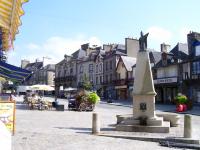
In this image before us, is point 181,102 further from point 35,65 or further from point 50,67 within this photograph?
point 35,65

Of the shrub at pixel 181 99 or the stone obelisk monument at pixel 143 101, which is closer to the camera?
the stone obelisk monument at pixel 143 101

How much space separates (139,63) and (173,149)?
581 centimetres

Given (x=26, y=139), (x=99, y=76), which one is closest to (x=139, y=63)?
(x=26, y=139)

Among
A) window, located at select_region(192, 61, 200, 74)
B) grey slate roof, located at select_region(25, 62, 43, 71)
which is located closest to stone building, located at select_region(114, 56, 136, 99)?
window, located at select_region(192, 61, 200, 74)

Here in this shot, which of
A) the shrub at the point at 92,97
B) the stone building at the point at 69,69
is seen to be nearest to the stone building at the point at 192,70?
the shrub at the point at 92,97

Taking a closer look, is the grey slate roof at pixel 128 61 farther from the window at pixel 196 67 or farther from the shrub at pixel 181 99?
the shrub at pixel 181 99

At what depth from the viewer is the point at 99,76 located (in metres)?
72.4

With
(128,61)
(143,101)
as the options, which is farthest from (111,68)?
(143,101)

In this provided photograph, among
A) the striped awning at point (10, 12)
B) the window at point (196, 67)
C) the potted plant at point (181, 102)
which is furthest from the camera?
the window at point (196, 67)

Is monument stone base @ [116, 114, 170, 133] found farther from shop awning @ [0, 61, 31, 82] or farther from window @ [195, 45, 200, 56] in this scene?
window @ [195, 45, 200, 56]

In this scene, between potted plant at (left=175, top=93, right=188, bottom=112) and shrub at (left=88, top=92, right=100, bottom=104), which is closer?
shrub at (left=88, top=92, right=100, bottom=104)

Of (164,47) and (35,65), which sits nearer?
(164,47)

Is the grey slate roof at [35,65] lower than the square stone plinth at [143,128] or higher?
higher

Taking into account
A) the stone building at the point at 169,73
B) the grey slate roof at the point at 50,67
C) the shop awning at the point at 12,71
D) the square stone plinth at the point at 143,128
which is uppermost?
the grey slate roof at the point at 50,67
